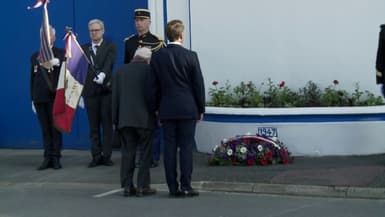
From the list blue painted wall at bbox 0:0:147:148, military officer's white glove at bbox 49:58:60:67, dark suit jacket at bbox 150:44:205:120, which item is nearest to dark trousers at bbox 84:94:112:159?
military officer's white glove at bbox 49:58:60:67

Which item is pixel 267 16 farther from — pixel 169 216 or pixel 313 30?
pixel 169 216

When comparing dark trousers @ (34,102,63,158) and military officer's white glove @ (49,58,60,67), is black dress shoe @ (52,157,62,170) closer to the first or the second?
dark trousers @ (34,102,63,158)

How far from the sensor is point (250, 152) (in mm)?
10289

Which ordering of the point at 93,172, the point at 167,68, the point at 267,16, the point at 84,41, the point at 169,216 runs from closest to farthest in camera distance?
the point at 169,216
the point at 167,68
the point at 93,172
the point at 267,16
the point at 84,41

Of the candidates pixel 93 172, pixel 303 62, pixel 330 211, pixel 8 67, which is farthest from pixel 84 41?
pixel 330 211

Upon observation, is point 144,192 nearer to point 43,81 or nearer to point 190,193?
point 190,193

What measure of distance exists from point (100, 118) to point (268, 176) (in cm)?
279

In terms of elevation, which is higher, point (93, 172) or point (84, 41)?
point (84, 41)

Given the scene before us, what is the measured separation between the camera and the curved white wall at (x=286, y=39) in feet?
35.9

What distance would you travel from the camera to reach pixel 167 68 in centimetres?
855

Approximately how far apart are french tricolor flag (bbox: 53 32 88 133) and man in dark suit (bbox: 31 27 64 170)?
162mm

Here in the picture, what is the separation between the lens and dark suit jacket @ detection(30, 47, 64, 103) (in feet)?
35.3

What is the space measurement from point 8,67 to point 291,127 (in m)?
5.29

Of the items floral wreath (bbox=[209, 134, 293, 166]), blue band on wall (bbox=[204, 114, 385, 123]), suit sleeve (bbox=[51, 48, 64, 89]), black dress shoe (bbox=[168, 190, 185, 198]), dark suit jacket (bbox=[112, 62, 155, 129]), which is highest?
suit sleeve (bbox=[51, 48, 64, 89])
